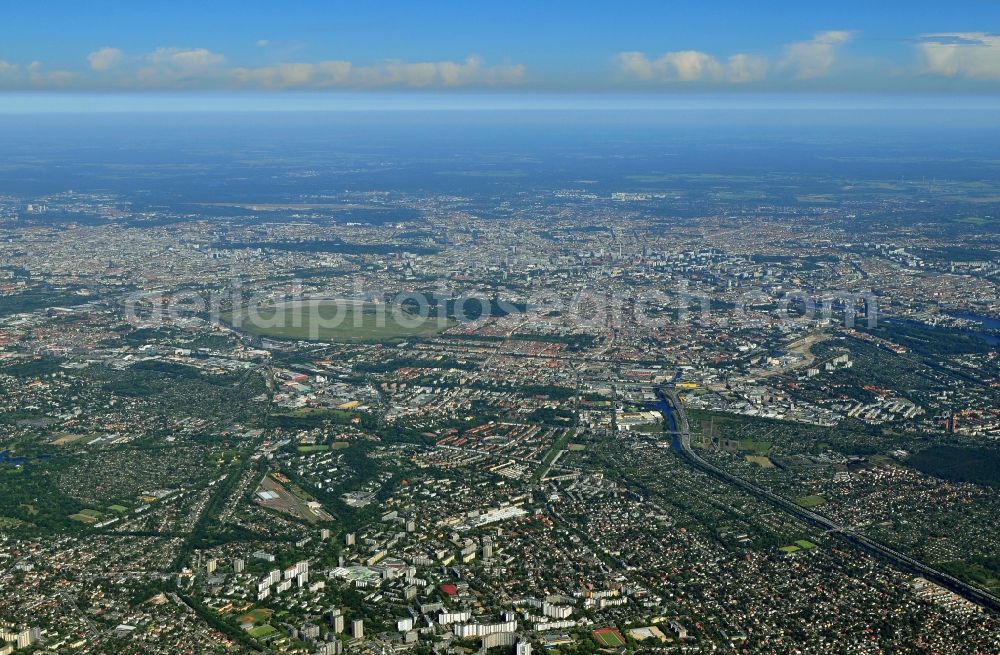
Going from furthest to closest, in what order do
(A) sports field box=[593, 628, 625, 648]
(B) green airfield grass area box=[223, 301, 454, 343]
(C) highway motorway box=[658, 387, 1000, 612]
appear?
(B) green airfield grass area box=[223, 301, 454, 343], (C) highway motorway box=[658, 387, 1000, 612], (A) sports field box=[593, 628, 625, 648]

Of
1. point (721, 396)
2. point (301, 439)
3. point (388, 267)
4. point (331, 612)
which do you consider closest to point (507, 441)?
point (301, 439)

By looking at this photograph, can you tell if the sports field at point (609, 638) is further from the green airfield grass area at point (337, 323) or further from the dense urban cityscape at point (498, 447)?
the green airfield grass area at point (337, 323)

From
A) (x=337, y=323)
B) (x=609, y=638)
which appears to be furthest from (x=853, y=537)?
(x=337, y=323)

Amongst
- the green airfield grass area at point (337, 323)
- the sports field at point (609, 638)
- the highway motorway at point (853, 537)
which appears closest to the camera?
the sports field at point (609, 638)

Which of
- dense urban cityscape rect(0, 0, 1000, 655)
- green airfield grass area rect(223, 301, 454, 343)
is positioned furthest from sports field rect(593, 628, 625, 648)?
green airfield grass area rect(223, 301, 454, 343)

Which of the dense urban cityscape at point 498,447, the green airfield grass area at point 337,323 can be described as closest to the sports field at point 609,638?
the dense urban cityscape at point 498,447

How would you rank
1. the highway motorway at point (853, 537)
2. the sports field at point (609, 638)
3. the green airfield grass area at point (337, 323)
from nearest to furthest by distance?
1. the sports field at point (609, 638)
2. the highway motorway at point (853, 537)
3. the green airfield grass area at point (337, 323)

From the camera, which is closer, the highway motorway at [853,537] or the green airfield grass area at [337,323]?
the highway motorway at [853,537]

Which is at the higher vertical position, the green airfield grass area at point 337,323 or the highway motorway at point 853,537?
the green airfield grass area at point 337,323

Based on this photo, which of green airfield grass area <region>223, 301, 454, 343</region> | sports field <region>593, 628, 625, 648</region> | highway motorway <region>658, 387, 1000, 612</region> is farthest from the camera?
green airfield grass area <region>223, 301, 454, 343</region>

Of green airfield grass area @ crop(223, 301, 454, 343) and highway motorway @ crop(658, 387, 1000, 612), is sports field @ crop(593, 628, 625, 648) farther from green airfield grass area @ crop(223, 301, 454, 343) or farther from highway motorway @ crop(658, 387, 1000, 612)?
green airfield grass area @ crop(223, 301, 454, 343)
